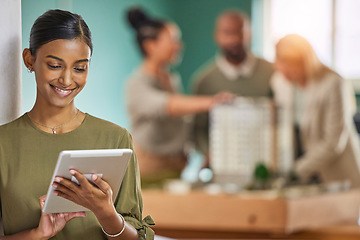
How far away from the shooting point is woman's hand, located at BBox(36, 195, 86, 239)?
1.71 feet

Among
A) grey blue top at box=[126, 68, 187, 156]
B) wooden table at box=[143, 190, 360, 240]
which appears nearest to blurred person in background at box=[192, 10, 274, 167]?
grey blue top at box=[126, 68, 187, 156]

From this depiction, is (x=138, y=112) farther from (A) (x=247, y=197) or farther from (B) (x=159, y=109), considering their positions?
(A) (x=247, y=197)

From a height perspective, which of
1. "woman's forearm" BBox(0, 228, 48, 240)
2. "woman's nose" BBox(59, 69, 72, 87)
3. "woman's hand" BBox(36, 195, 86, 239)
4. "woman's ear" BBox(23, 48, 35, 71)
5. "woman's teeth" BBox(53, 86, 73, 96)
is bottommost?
"woman's forearm" BBox(0, 228, 48, 240)

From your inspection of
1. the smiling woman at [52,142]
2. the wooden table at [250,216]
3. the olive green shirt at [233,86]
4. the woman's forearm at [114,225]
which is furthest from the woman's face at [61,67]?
the olive green shirt at [233,86]

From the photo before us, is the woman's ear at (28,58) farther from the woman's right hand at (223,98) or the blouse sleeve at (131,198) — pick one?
the woman's right hand at (223,98)

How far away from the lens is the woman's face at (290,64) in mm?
2994

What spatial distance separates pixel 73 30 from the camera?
0.54 meters

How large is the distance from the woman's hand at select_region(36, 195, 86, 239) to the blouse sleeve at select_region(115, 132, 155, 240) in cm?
5

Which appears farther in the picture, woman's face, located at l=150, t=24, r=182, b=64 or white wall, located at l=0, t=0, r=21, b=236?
woman's face, located at l=150, t=24, r=182, b=64

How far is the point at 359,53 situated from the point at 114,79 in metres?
1.85

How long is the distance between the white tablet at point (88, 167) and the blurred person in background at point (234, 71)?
104 inches

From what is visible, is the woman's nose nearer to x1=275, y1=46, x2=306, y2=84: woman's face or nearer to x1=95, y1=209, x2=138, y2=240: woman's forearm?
x1=95, y1=209, x2=138, y2=240: woman's forearm

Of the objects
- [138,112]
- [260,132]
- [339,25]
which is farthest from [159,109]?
[339,25]

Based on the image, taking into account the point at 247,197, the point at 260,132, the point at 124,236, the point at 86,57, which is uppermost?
the point at 86,57
